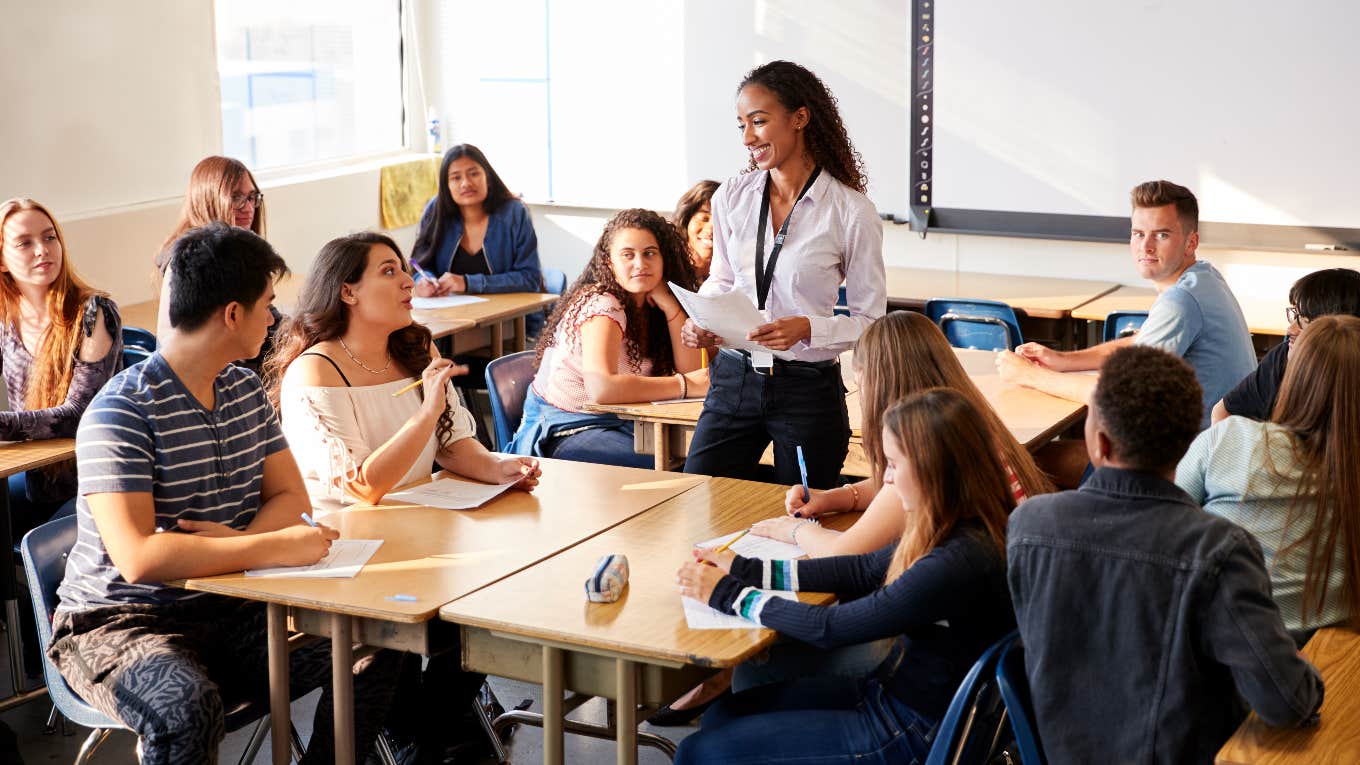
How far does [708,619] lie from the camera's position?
2.42m

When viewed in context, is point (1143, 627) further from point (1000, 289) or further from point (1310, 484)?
point (1000, 289)

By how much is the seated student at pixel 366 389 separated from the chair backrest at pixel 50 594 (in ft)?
1.85

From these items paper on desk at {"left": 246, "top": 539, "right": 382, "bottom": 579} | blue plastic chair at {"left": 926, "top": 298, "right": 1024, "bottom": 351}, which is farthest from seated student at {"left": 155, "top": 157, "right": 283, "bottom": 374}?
blue plastic chair at {"left": 926, "top": 298, "right": 1024, "bottom": 351}

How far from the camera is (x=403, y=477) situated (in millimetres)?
3201

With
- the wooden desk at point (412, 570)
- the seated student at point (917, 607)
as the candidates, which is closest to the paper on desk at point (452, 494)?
the wooden desk at point (412, 570)

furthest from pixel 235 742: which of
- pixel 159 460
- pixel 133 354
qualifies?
pixel 133 354

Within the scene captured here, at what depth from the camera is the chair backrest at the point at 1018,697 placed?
7.03 ft

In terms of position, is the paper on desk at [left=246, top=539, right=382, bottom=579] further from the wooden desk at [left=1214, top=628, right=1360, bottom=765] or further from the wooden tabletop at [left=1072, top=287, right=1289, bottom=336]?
the wooden tabletop at [left=1072, top=287, right=1289, bottom=336]

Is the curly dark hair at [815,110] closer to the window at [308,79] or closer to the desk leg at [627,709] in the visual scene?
the desk leg at [627,709]

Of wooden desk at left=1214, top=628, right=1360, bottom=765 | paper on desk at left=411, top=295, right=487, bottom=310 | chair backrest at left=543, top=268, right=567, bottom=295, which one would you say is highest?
chair backrest at left=543, top=268, right=567, bottom=295

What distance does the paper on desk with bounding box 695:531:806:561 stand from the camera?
9.01 ft

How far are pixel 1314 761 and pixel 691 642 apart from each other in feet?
3.16

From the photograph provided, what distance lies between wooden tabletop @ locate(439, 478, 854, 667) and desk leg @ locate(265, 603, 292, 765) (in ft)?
1.25

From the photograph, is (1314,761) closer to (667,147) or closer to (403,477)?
(403,477)
